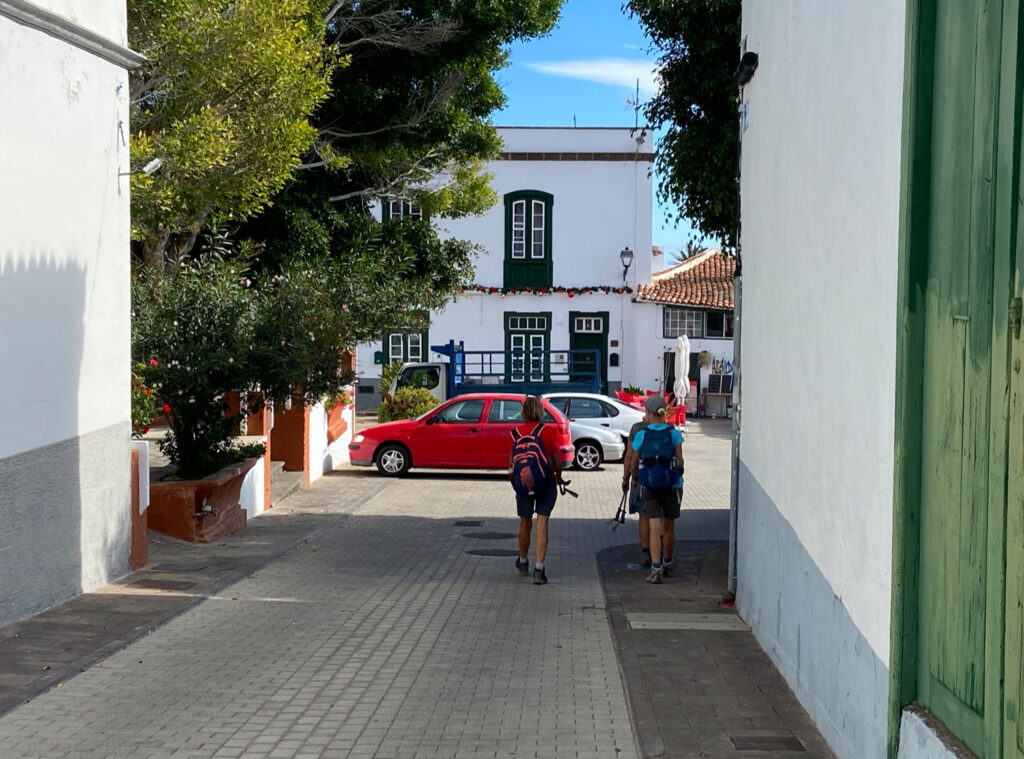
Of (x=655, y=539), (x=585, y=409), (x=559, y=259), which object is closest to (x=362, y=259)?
(x=655, y=539)

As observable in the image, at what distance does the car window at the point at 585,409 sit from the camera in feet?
75.9

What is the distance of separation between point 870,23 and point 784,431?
10.4 ft

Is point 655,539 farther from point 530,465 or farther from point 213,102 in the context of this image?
point 213,102

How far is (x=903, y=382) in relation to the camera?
15.5 ft

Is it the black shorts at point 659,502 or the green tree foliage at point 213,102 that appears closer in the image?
the black shorts at point 659,502

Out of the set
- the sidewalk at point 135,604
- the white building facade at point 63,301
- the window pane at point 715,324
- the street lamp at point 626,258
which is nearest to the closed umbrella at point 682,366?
the street lamp at point 626,258

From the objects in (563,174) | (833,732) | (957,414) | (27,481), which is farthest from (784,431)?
(563,174)

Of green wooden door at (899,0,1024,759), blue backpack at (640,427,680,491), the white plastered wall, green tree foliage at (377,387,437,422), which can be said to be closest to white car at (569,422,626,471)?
green tree foliage at (377,387,437,422)

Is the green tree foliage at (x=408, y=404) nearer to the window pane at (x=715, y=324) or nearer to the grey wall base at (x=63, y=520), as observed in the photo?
the grey wall base at (x=63, y=520)

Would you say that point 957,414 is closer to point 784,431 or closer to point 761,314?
point 784,431

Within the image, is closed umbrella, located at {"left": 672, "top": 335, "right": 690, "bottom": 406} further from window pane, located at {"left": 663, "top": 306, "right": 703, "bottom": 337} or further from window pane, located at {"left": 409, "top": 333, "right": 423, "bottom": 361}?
window pane, located at {"left": 409, "top": 333, "right": 423, "bottom": 361}

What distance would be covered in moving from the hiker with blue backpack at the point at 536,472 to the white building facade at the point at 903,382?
3.48m

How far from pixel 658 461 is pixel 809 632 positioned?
4313mm

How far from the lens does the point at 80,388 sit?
32.5 ft
